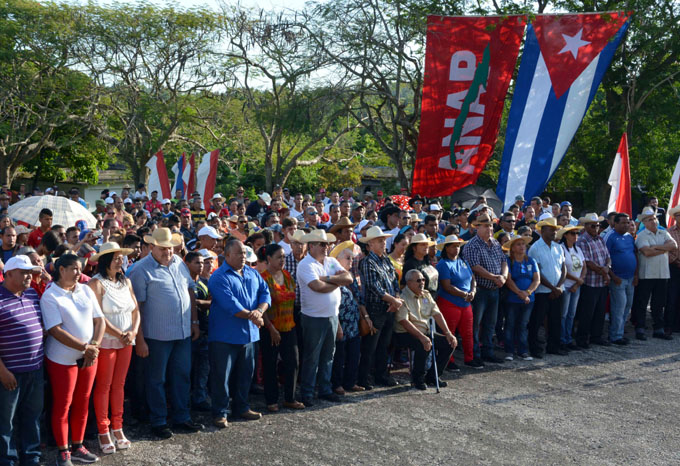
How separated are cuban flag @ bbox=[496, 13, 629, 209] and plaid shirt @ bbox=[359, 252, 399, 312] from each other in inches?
335

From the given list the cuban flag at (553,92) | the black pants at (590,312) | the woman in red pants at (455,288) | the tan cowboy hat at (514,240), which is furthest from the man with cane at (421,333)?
the cuban flag at (553,92)

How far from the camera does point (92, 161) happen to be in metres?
37.2

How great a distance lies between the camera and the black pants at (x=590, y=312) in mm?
9422

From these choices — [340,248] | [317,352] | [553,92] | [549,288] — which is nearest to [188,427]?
[317,352]

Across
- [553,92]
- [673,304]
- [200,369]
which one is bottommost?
[200,369]

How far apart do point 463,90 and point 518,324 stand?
8449 millimetres

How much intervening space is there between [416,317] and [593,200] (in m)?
18.1

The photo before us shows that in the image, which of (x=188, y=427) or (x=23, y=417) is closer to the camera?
(x=23, y=417)

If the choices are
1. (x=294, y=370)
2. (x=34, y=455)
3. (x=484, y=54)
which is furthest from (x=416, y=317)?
(x=484, y=54)

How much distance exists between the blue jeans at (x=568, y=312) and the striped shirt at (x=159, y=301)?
5.56 metres

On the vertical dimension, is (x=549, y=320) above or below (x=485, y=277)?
below

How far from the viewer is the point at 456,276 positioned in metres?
7.88

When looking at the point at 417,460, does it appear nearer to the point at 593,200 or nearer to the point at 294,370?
the point at 294,370

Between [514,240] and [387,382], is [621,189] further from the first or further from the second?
[387,382]
